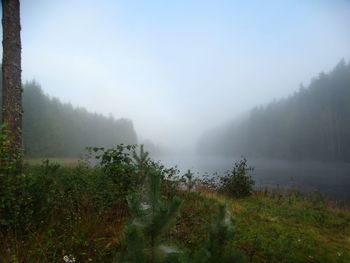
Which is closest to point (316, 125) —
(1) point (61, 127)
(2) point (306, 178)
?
(2) point (306, 178)

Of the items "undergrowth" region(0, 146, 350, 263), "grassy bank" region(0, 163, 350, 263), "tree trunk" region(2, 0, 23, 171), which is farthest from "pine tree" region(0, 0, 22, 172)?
"grassy bank" region(0, 163, 350, 263)

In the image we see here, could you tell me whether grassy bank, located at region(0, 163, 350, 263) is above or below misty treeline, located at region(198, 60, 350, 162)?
below

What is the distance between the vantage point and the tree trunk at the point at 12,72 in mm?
5965

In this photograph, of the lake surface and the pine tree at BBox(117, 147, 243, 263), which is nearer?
the pine tree at BBox(117, 147, 243, 263)

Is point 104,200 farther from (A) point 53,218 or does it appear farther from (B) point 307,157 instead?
(B) point 307,157

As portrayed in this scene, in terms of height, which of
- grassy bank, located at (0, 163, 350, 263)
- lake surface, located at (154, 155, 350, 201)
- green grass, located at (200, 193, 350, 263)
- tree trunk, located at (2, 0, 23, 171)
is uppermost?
tree trunk, located at (2, 0, 23, 171)

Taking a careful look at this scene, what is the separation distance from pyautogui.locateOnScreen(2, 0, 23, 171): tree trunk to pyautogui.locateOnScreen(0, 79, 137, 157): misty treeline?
1649cm

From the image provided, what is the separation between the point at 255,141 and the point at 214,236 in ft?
423

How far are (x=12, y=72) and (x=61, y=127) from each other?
233 ft

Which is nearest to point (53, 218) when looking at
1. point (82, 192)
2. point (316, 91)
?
point (82, 192)

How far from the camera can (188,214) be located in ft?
23.4

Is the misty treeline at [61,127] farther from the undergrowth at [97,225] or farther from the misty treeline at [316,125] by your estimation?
the misty treeline at [316,125]

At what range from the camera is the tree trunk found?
596cm

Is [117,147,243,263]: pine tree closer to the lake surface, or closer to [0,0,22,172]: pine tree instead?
[0,0,22,172]: pine tree
